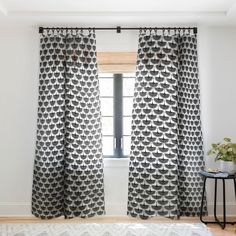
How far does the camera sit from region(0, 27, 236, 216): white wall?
370 centimetres

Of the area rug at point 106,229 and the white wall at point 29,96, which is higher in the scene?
the white wall at point 29,96

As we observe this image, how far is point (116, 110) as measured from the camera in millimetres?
3846

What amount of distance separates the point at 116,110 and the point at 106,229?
4.76ft

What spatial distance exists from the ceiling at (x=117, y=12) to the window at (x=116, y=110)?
0.70 m

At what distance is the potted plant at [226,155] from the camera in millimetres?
3281

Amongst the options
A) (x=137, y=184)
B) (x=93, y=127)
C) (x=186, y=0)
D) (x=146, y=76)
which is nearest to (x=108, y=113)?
(x=93, y=127)

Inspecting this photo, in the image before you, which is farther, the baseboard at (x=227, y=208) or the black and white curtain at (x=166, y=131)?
the baseboard at (x=227, y=208)

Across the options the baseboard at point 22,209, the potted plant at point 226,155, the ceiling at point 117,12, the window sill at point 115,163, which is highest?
the ceiling at point 117,12

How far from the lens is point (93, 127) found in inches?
141

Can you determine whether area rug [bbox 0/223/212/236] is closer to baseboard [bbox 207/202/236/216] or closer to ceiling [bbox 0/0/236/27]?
baseboard [bbox 207/202/236/216]

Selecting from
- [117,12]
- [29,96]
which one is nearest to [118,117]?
[29,96]

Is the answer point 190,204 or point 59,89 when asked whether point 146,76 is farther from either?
point 190,204

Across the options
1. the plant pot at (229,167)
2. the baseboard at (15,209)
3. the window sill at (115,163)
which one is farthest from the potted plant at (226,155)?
the baseboard at (15,209)

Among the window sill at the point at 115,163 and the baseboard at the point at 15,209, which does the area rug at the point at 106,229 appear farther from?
the window sill at the point at 115,163
